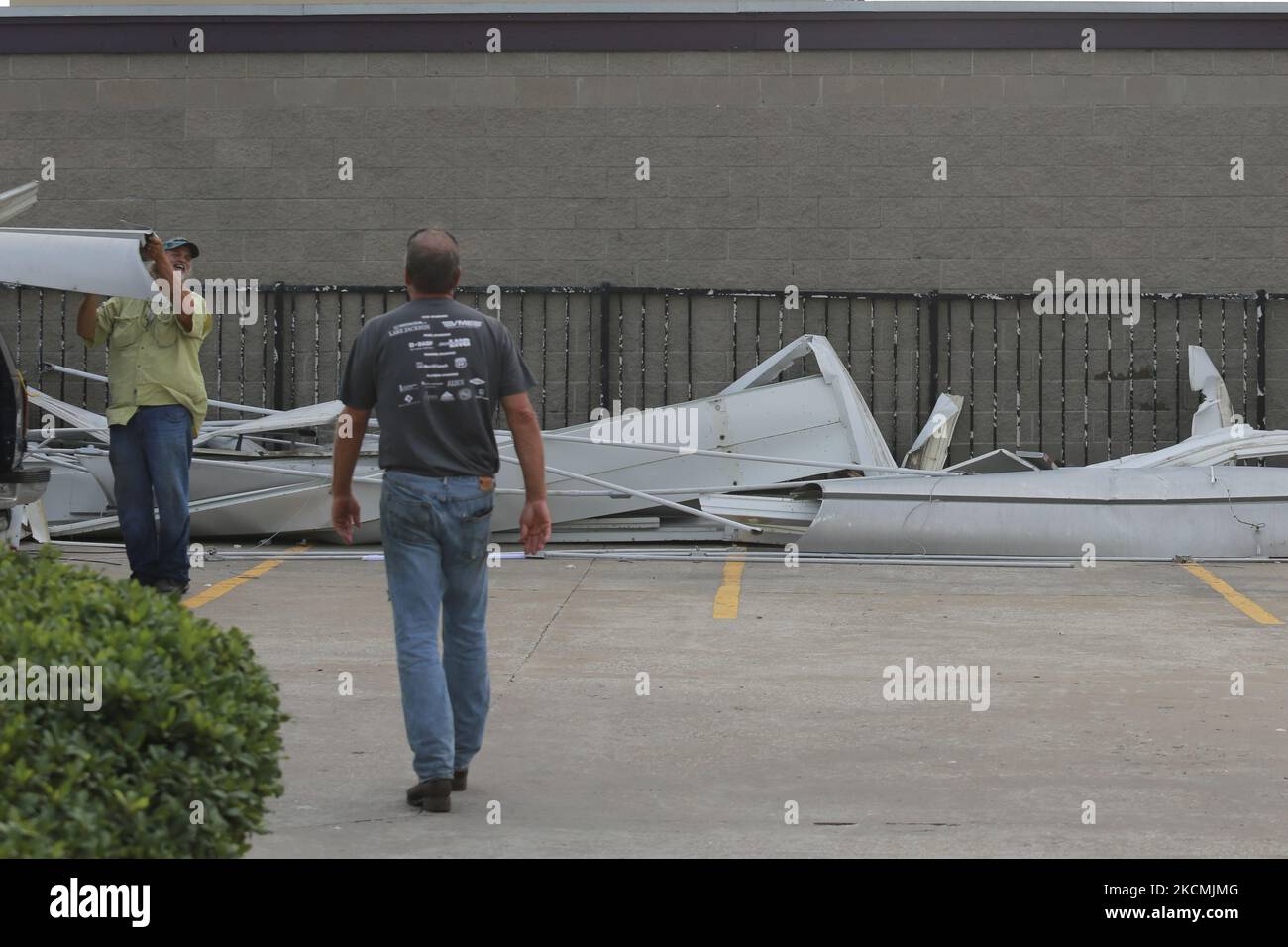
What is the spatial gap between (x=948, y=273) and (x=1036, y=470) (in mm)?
2892

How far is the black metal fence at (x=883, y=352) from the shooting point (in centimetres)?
1377

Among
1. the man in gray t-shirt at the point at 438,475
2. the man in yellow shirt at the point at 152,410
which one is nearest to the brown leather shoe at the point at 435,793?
the man in gray t-shirt at the point at 438,475

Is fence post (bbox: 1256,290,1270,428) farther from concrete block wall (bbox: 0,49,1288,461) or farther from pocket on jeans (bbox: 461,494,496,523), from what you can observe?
pocket on jeans (bbox: 461,494,496,523)

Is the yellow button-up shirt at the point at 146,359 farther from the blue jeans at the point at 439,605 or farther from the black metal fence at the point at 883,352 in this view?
the black metal fence at the point at 883,352

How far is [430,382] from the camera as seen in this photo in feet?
17.0

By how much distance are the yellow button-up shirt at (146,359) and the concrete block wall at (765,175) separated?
565 centimetres

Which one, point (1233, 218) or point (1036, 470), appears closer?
point (1036, 470)

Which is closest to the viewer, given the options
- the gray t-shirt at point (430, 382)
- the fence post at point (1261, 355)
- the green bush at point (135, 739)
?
the green bush at point (135, 739)

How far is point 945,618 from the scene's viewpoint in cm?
880

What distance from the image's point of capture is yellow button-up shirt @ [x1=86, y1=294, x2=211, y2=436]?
812 cm

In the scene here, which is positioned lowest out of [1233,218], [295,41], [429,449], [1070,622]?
[1070,622]
